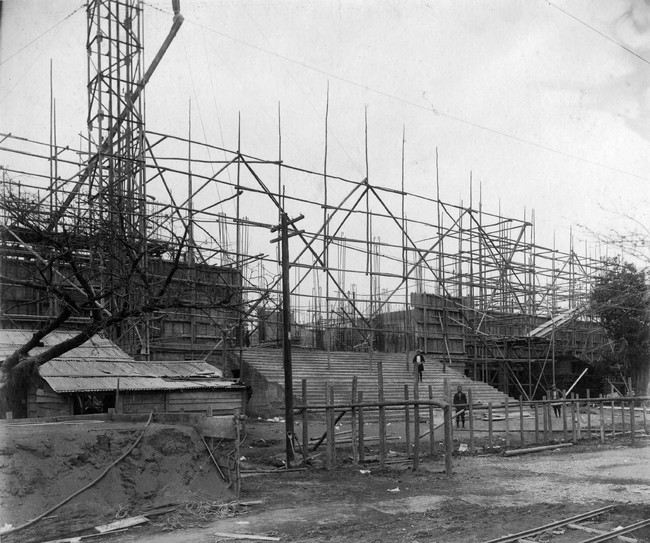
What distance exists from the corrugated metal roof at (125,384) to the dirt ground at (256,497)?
221 inches

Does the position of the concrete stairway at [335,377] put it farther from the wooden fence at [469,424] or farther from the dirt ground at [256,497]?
the dirt ground at [256,497]

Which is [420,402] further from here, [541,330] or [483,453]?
[541,330]

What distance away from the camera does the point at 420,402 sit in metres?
13.1

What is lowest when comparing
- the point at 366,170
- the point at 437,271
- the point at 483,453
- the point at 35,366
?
the point at 483,453

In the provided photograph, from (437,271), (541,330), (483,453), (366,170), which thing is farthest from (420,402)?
(541,330)

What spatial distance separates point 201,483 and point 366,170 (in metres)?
19.7

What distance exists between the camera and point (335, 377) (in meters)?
26.0

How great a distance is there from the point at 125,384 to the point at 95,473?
8.06 metres

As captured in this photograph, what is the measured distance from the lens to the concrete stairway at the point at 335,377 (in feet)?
76.4

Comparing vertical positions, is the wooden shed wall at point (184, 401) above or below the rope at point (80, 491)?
above

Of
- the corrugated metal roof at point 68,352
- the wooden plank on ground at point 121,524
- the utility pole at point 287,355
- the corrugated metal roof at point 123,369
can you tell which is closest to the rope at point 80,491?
the wooden plank on ground at point 121,524

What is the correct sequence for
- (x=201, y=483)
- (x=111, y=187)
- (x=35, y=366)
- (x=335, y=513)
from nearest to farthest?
1. (x=335, y=513)
2. (x=201, y=483)
3. (x=35, y=366)
4. (x=111, y=187)

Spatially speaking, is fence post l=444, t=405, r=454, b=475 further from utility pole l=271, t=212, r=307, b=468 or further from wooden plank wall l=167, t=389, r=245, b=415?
wooden plank wall l=167, t=389, r=245, b=415

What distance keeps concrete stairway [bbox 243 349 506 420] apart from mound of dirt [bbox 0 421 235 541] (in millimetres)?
12107
